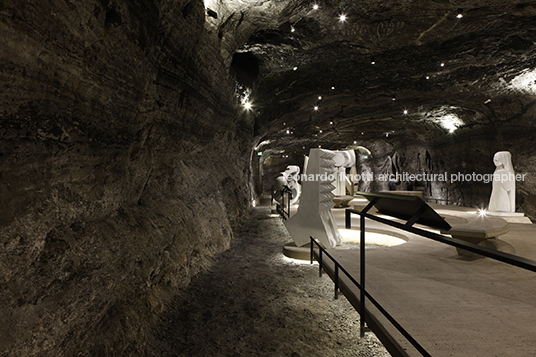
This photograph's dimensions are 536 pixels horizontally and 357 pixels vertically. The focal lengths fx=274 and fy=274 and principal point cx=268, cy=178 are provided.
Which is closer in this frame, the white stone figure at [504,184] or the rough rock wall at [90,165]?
the rough rock wall at [90,165]

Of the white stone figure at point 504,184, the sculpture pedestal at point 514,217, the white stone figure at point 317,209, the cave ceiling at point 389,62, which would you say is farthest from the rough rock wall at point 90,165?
the white stone figure at point 504,184

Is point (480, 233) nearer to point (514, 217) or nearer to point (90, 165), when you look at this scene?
point (90, 165)

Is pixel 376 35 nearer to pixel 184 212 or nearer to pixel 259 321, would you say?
pixel 184 212

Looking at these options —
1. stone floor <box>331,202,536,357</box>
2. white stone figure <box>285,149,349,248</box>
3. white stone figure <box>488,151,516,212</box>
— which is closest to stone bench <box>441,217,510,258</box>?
stone floor <box>331,202,536,357</box>

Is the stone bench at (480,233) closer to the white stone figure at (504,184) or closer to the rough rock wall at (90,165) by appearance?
the rough rock wall at (90,165)

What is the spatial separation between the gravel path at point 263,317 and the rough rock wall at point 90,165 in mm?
399

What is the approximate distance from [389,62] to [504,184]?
517 cm

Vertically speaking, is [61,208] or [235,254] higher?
[61,208]

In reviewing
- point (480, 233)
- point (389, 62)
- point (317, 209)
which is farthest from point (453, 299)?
point (389, 62)

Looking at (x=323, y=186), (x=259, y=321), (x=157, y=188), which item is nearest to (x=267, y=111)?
(x=323, y=186)

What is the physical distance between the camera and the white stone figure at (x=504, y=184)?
325 inches

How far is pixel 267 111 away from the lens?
1253cm

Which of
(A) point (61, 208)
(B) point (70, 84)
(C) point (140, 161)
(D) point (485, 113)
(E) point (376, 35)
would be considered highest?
(E) point (376, 35)

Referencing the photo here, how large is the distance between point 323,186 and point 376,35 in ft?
15.4
